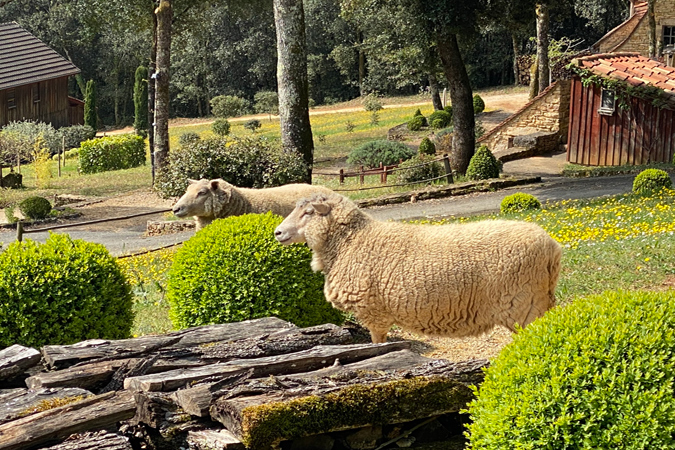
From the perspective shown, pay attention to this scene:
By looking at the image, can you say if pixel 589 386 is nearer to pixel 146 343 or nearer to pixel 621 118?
pixel 146 343

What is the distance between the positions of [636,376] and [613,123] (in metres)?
26.8

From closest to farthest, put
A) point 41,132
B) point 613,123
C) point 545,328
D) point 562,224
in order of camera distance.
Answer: point 545,328 → point 562,224 → point 613,123 → point 41,132

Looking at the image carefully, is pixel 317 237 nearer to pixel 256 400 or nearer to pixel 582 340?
pixel 256 400

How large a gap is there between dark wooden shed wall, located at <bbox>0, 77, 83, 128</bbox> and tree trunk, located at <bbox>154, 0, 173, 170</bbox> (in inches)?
926

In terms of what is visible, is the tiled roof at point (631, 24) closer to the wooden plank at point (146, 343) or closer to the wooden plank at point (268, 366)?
the wooden plank at point (146, 343)

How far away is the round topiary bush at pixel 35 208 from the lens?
28.6m

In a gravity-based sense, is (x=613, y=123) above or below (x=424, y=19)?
below

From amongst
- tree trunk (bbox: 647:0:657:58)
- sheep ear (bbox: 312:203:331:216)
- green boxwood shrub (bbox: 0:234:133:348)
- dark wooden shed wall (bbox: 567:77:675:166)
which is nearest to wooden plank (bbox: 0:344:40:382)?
green boxwood shrub (bbox: 0:234:133:348)

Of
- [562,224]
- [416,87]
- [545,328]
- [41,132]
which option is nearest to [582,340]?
[545,328]

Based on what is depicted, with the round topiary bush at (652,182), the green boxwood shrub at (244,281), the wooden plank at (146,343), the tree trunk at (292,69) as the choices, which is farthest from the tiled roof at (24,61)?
the wooden plank at (146,343)

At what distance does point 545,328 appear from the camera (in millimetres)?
5680

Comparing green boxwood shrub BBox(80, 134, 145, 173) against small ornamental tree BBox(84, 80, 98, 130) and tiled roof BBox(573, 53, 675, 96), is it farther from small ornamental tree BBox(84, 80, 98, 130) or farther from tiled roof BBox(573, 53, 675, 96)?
tiled roof BBox(573, 53, 675, 96)

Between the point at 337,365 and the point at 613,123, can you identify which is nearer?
the point at 337,365

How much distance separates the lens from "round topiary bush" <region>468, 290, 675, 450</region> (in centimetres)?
509
